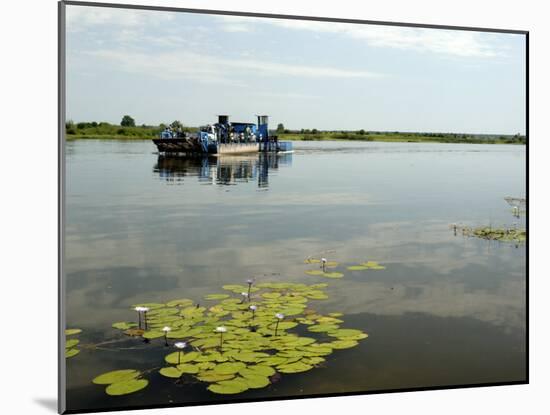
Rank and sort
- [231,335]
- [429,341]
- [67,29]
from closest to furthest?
1. [67,29]
2. [231,335]
3. [429,341]

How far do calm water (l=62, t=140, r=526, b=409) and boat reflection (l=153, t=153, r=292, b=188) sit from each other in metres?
0.01

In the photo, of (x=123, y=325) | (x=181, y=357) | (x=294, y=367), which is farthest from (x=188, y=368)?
(x=294, y=367)

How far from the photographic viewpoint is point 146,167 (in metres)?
4.25

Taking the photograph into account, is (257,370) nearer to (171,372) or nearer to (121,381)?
(171,372)

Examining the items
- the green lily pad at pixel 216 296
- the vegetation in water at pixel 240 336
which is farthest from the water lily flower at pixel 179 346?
the green lily pad at pixel 216 296

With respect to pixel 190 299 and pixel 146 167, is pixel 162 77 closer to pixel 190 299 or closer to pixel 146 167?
pixel 146 167

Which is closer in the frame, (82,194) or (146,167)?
(82,194)

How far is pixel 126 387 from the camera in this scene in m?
3.83

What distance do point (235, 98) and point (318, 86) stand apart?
0.55 meters

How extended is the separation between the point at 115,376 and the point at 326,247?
1497 mm

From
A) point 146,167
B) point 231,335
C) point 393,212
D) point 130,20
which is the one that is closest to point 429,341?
point 393,212

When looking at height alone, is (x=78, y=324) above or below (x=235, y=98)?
below

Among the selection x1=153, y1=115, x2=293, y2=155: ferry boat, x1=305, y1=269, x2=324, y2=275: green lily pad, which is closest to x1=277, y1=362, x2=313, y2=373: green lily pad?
x1=305, y1=269, x2=324, y2=275: green lily pad

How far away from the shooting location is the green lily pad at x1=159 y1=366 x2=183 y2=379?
388cm
